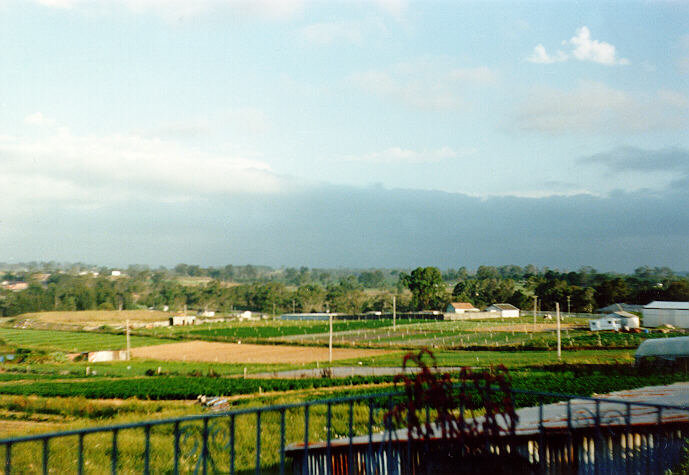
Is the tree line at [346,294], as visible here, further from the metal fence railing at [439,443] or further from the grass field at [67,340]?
the metal fence railing at [439,443]

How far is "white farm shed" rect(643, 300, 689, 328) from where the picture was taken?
57406mm

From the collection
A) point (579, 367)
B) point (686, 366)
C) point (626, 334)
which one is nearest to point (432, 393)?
point (686, 366)

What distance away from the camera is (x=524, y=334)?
57281mm

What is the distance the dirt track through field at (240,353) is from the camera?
50.0m

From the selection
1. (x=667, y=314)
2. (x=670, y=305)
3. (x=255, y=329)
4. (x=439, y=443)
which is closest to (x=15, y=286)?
(x=255, y=329)

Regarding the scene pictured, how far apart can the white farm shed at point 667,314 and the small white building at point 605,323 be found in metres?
5.04

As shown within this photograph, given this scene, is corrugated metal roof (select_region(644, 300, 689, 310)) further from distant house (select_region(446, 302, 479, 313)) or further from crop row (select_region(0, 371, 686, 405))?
crop row (select_region(0, 371, 686, 405))

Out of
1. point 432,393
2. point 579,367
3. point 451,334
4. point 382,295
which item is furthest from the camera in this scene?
point 382,295

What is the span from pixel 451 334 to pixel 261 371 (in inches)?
1057

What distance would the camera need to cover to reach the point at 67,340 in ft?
213

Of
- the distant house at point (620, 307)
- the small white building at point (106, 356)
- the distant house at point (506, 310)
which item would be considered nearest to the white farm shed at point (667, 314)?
the distant house at point (620, 307)

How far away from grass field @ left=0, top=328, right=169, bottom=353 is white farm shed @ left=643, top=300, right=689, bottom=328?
53295 mm

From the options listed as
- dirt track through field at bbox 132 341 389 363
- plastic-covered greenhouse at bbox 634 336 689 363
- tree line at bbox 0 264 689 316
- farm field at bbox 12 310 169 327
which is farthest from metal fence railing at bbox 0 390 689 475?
farm field at bbox 12 310 169 327

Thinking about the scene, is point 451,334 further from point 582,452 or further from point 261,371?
point 582,452
